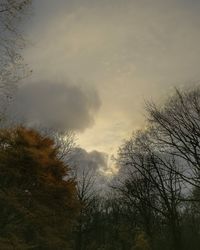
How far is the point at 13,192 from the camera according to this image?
79.4 feet

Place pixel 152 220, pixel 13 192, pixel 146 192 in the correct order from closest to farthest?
pixel 13 192, pixel 146 192, pixel 152 220

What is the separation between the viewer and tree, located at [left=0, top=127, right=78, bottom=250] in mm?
24391

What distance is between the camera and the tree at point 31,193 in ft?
80.0

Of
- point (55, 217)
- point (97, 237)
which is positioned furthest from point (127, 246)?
point (55, 217)

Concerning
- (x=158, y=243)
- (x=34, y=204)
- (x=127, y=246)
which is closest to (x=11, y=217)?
(x=34, y=204)

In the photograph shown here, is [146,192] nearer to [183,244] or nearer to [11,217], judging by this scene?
[183,244]

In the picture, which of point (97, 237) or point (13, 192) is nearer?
point (13, 192)

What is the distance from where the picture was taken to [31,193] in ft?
84.9

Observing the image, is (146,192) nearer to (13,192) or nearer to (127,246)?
(13,192)

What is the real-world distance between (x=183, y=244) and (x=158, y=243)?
11.0 ft

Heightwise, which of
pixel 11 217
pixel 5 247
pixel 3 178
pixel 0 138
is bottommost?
pixel 5 247

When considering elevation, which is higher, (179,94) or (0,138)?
(0,138)

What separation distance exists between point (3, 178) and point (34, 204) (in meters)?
3.07

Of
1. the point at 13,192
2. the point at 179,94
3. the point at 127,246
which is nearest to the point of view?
the point at 179,94
